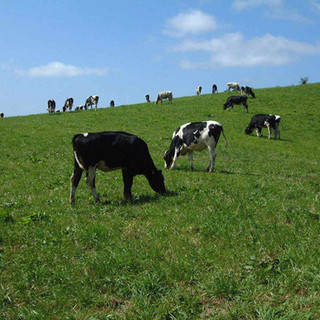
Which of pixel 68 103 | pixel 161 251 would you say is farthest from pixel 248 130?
pixel 68 103

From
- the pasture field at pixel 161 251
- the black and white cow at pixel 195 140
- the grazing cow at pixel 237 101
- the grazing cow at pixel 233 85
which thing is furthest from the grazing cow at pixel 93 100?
the pasture field at pixel 161 251

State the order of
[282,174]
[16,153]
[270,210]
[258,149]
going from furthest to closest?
[258,149]
[16,153]
[282,174]
[270,210]

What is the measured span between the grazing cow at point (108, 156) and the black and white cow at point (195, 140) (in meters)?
5.70

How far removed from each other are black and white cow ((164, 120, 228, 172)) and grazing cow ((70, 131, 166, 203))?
18.7ft

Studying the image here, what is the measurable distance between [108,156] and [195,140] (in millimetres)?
7217

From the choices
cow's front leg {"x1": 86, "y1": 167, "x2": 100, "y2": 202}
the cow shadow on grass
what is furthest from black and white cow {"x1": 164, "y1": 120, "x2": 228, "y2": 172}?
cow's front leg {"x1": 86, "y1": 167, "x2": 100, "y2": 202}

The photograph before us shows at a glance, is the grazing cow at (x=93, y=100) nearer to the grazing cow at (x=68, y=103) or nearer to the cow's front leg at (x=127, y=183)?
the grazing cow at (x=68, y=103)

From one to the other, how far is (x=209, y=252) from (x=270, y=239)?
3.86ft

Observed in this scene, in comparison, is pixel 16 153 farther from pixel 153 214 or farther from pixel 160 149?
pixel 153 214

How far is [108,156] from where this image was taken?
939 cm

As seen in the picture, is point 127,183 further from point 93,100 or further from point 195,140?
point 93,100

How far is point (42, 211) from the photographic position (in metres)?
8.16

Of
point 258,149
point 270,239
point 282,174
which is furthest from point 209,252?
point 258,149

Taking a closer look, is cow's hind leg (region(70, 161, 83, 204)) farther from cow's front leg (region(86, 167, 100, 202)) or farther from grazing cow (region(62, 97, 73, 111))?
grazing cow (region(62, 97, 73, 111))
